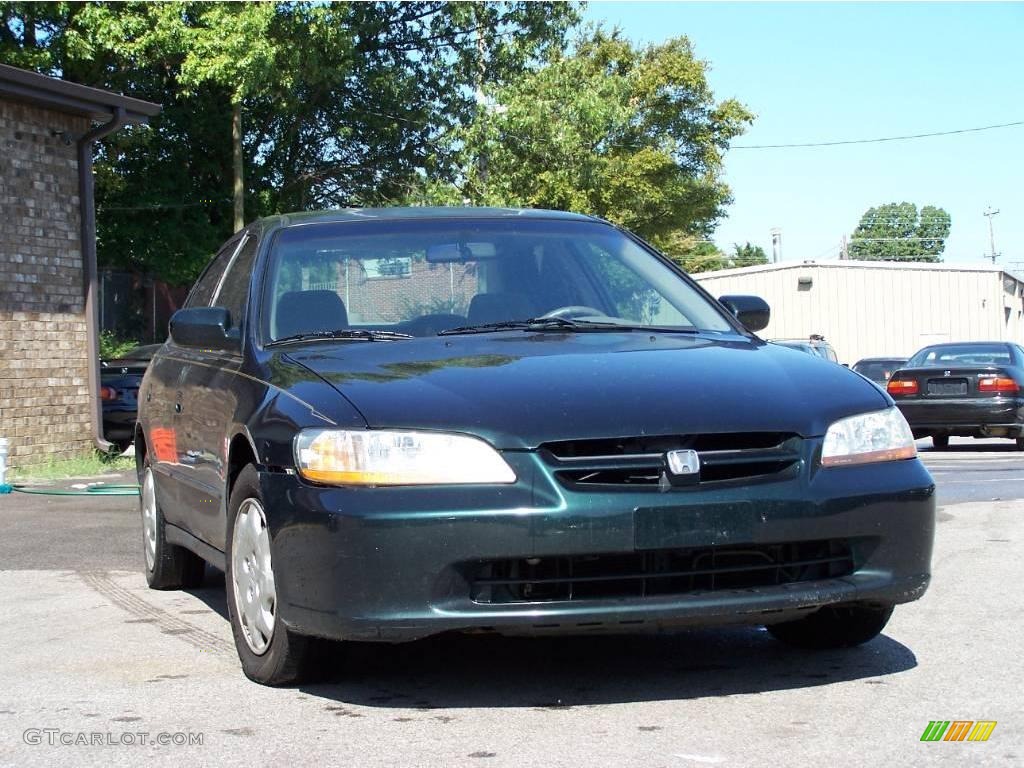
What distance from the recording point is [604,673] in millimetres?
4801

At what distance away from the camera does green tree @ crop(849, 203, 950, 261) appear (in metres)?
149

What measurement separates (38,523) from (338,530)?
6919 millimetres

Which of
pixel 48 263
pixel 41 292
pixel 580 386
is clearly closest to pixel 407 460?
pixel 580 386

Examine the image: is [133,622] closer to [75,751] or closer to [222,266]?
[222,266]

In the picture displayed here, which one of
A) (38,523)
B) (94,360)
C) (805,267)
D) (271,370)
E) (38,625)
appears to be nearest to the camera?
(271,370)

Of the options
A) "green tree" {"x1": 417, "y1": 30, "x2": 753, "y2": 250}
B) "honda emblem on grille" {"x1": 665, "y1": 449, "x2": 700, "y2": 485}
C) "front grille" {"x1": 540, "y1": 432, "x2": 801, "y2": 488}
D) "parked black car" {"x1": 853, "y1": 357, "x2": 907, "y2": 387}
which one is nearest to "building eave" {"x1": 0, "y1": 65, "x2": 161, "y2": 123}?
"front grille" {"x1": 540, "y1": 432, "x2": 801, "y2": 488}

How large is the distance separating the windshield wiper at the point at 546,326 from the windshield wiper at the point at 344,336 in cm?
18

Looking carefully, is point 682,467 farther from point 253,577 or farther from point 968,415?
point 968,415

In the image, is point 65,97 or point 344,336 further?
point 65,97

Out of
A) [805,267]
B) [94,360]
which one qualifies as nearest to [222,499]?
[94,360]

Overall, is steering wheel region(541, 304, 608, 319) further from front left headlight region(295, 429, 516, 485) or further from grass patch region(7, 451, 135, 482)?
grass patch region(7, 451, 135, 482)

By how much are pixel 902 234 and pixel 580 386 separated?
Answer: 155 meters

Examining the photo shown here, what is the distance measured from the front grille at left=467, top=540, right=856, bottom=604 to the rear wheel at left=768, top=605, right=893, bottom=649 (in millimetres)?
781

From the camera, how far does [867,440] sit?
4500mm
